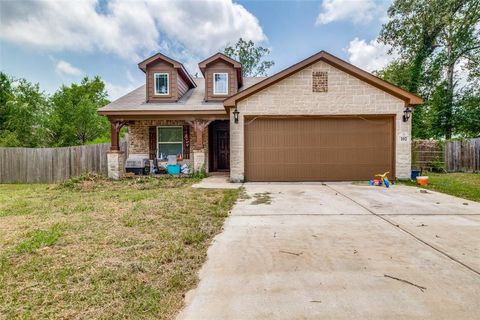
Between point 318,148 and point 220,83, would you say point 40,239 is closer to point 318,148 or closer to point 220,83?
point 318,148

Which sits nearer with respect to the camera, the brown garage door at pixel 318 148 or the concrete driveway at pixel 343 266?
the concrete driveway at pixel 343 266

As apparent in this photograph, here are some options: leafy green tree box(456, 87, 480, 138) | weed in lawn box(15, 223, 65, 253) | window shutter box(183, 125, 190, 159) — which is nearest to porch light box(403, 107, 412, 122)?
window shutter box(183, 125, 190, 159)

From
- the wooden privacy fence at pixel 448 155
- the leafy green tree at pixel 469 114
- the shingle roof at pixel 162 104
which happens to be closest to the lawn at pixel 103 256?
the shingle roof at pixel 162 104

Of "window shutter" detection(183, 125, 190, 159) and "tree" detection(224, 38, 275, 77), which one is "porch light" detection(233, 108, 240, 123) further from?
"tree" detection(224, 38, 275, 77)

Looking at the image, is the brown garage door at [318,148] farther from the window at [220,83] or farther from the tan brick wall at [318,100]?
the window at [220,83]

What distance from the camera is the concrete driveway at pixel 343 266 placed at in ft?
6.77

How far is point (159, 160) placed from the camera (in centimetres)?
1228

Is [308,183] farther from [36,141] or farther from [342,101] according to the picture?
[36,141]

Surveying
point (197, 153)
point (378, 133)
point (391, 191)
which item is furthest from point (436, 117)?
point (197, 153)

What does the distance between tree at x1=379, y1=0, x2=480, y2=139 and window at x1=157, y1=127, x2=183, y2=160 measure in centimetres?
1747

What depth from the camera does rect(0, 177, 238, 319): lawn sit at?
2.07 meters

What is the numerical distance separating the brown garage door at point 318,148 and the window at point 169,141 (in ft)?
14.0

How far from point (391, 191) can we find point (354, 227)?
Result: 4.10 metres

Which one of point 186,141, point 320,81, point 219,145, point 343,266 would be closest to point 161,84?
point 186,141
